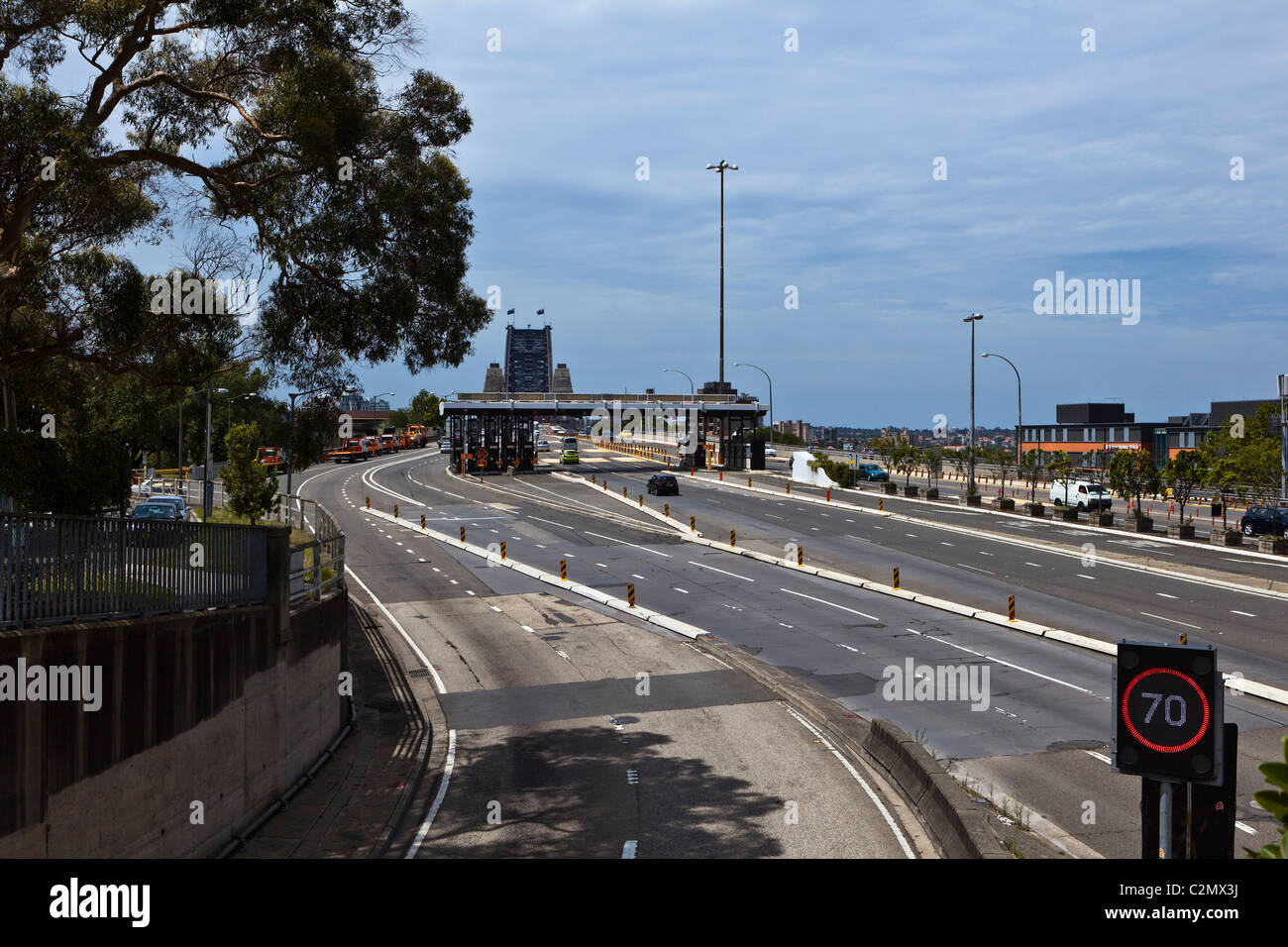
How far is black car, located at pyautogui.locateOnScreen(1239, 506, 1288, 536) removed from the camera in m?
47.2

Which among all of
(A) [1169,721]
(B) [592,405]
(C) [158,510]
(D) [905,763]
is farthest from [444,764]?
(B) [592,405]

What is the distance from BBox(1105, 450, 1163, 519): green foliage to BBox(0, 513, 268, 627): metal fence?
167 ft

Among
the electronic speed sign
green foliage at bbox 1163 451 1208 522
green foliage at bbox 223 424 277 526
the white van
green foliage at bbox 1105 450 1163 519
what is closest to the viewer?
the electronic speed sign

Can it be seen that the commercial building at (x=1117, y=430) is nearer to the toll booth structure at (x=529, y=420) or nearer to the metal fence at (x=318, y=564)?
the toll booth structure at (x=529, y=420)

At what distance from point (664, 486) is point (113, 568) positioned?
185 feet

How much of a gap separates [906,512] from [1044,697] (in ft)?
125

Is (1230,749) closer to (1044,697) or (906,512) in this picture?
(1044,697)

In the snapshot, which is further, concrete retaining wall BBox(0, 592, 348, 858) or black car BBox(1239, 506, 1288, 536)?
black car BBox(1239, 506, 1288, 536)

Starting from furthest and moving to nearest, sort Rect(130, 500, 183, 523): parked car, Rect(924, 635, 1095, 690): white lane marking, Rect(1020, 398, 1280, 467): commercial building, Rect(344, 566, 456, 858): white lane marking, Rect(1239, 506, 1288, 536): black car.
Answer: Rect(1020, 398, 1280, 467): commercial building → Rect(1239, 506, 1288, 536): black car → Rect(130, 500, 183, 523): parked car → Rect(924, 635, 1095, 690): white lane marking → Rect(344, 566, 456, 858): white lane marking

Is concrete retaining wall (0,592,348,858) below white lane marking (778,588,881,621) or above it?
above

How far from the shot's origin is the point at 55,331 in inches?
727

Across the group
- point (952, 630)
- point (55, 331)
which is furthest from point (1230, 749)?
point (952, 630)

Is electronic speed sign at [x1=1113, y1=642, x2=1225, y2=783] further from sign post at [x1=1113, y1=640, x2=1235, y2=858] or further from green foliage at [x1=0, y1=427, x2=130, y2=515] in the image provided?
green foliage at [x1=0, y1=427, x2=130, y2=515]

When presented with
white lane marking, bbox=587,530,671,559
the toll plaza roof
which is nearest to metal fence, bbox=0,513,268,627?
white lane marking, bbox=587,530,671,559
